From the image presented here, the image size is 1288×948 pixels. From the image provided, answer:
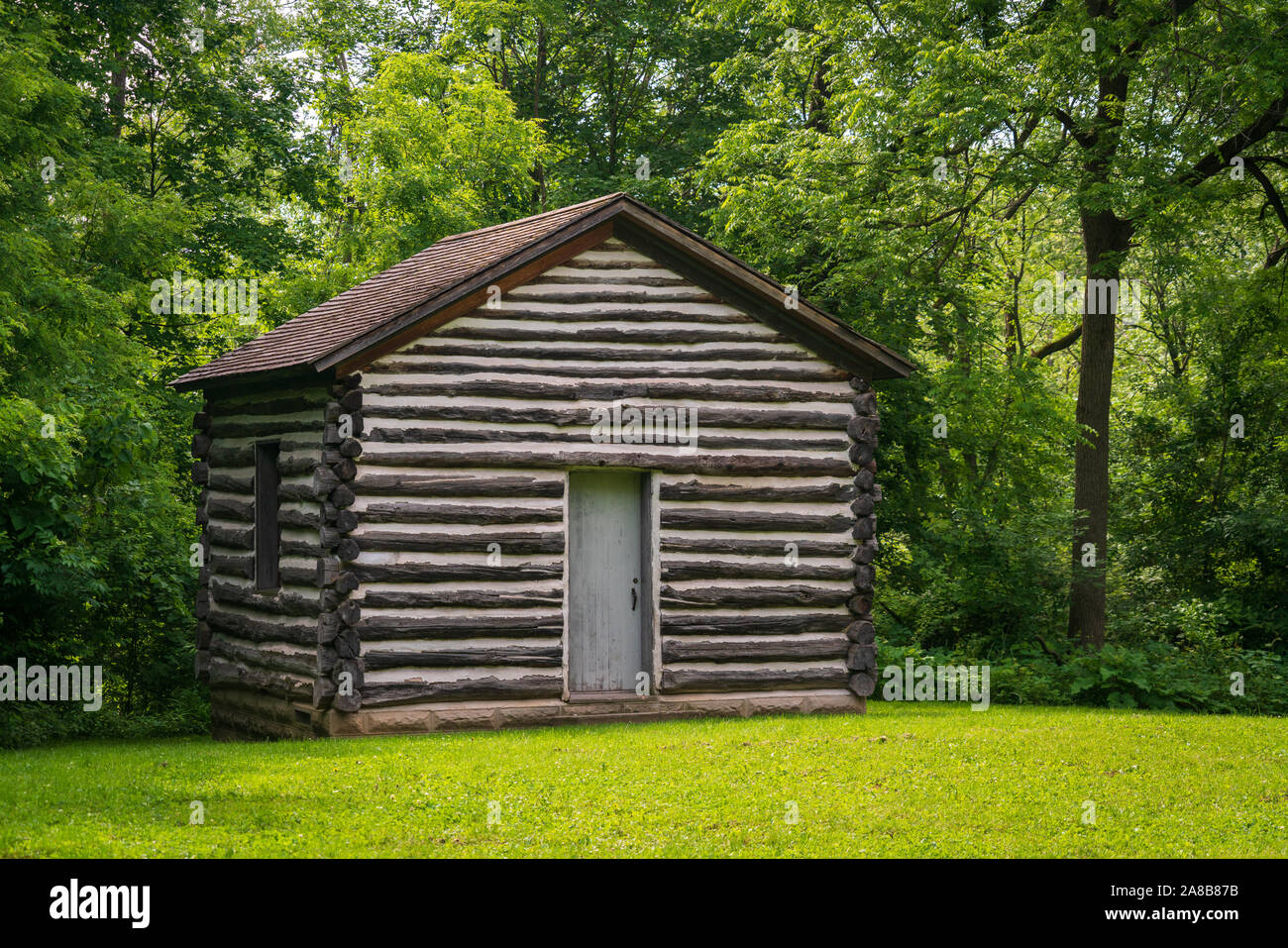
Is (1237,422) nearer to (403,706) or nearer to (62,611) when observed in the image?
(403,706)

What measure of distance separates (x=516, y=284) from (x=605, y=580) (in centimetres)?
342

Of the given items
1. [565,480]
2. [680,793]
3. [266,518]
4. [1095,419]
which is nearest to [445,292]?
[565,480]

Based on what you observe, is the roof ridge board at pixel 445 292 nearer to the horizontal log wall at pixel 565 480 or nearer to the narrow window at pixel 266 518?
the horizontal log wall at pixel 565 480

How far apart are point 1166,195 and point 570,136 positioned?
19.8m

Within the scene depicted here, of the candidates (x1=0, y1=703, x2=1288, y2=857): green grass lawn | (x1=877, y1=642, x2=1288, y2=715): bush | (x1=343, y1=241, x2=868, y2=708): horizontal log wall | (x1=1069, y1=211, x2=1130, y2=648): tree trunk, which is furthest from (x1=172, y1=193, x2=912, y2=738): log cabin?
(x1=1069, y1=211, x2=1130, y2=648): tree trunk

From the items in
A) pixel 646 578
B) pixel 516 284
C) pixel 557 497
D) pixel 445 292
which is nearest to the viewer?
pixel 445 292

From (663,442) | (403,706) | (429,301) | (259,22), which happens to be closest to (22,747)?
(403,706)

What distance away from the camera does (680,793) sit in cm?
998

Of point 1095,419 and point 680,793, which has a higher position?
point 1095,419

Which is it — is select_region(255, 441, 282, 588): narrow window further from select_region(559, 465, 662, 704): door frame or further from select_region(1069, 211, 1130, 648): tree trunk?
select_region(1069, 211, 1130, 648): tree trunk

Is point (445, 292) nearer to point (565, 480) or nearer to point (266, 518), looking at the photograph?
point (565, 480)

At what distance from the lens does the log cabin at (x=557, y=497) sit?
13.6 m

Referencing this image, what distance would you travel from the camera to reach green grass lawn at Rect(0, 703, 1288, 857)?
28.0 ft

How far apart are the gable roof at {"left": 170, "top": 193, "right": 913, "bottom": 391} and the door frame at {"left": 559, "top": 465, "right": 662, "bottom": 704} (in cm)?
225
